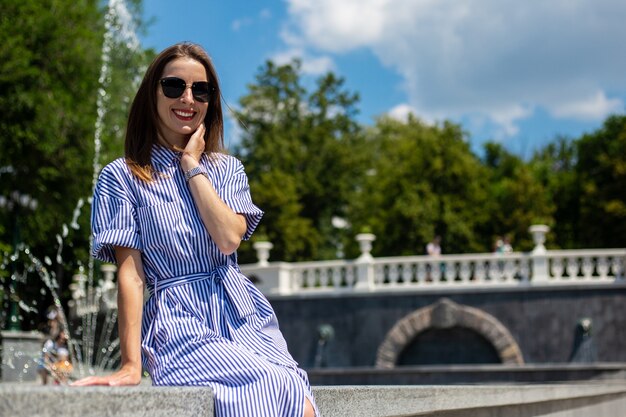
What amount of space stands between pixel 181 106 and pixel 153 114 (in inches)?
3.9

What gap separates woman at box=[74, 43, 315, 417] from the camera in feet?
7.95

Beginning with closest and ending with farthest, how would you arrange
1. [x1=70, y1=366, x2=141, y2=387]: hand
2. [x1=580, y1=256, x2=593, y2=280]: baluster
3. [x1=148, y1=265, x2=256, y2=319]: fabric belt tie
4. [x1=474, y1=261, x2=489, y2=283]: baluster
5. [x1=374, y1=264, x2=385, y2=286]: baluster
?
[x1=70, y1=366, x2=141, y2=387]: hand
[x1=148, y1=265, x2=256, y2=319]: fabric belt tie
[x1=580, y1=256, x2=593, y2=280]: baluster
[x1=474, y1=261, x2=489, y2=283]: baluster
[x1=374, y1=264, x2=385, y2=286]: baluster

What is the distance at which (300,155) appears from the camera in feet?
128

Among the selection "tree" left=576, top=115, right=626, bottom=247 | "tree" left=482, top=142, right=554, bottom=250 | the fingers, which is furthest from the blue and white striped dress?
"tree" left=482, top=142, right=554, bottom=250

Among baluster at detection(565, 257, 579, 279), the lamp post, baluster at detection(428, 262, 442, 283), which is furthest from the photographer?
baluster at detection(428, 262, 442, 283)

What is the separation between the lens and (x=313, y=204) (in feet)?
131

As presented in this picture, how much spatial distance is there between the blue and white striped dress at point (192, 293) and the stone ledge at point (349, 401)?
20 cm

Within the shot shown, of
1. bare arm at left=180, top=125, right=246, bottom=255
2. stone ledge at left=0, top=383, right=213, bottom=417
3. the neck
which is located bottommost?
stone ledge at left=0, top=383, right=213, bottom=417

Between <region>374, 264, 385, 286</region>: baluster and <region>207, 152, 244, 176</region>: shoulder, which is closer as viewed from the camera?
<region>207, 152, 244, 176</region>: shoulder

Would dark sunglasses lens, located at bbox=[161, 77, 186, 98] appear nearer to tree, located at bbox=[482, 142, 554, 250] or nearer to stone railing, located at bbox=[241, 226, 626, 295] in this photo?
stone railing, located at bbox=[241, 226, 626, 295]

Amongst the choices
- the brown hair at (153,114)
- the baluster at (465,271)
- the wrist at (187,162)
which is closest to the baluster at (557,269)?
the baluster at (465,271)

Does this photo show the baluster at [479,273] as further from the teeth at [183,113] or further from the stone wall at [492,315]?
the teeth at [183,113]

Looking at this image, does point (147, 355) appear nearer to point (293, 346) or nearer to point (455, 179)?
point (293, 346)

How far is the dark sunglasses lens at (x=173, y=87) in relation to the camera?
289cm
